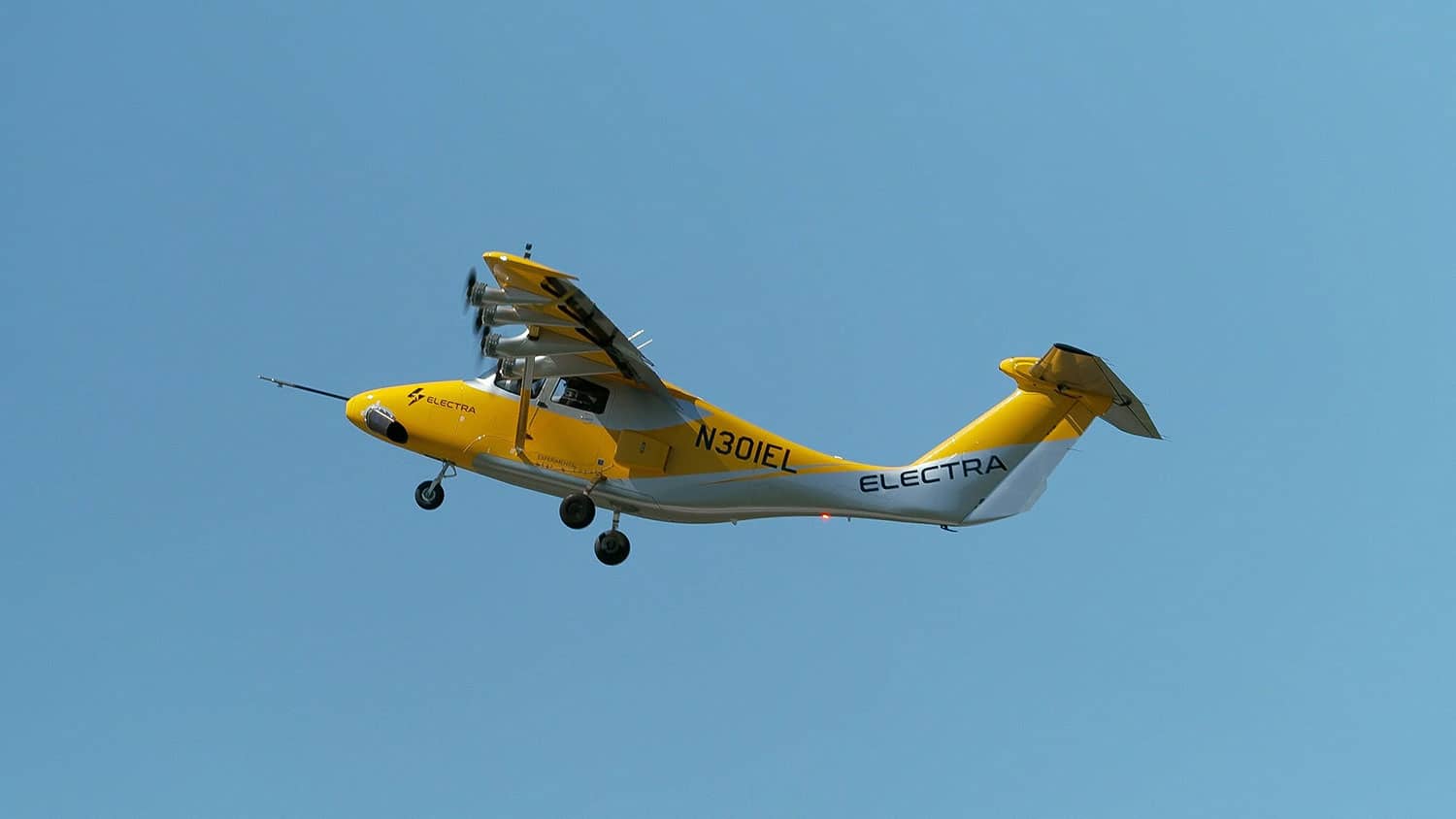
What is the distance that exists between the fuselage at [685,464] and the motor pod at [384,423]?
3.75ft

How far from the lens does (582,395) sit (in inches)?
1318

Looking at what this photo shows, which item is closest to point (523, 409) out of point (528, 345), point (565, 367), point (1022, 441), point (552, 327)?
point (565, 367)

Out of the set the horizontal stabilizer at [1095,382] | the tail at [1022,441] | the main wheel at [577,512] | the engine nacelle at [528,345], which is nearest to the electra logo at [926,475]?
the tail at [1022,441]

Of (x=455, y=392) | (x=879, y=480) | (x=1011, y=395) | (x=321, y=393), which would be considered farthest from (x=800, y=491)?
(x=321, y=393)

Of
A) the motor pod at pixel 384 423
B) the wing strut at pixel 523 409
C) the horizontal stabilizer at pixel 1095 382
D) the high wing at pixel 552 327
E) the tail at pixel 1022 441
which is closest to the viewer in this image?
the high wing at pixel 552 327

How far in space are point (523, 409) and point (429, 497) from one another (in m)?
2.88

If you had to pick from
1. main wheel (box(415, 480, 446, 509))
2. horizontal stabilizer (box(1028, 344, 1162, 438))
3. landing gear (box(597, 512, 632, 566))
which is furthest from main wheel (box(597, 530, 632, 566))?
horizontal stabilizer (box(1028, 344, 1162, 438))

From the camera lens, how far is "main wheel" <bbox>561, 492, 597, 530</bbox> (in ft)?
107

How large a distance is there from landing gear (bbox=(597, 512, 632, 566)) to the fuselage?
0.63 metres

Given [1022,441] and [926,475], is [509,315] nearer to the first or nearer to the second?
[926,475]

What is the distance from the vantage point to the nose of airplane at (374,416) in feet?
113

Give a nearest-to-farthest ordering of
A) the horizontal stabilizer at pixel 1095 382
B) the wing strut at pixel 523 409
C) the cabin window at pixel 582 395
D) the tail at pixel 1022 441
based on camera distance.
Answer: the horizontal stabilizer at pixel 1095 382, the tail at pixel 1022 441, the wing strut at pixel 523 409, the cabin window at pixel 582 395

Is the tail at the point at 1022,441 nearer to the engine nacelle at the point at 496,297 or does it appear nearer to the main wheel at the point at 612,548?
the main wheel at the point at 612,548

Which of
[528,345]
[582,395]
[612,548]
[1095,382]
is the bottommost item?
[612,548]
